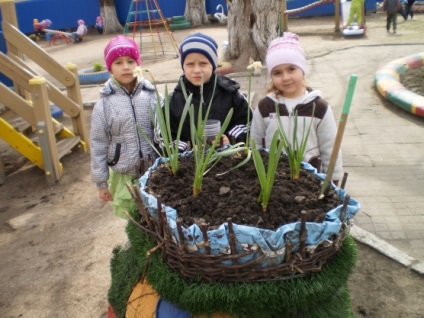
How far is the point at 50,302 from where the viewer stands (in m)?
2.81

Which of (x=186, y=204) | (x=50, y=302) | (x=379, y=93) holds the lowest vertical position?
(x=50, y=302)

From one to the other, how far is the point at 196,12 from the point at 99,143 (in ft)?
57.4

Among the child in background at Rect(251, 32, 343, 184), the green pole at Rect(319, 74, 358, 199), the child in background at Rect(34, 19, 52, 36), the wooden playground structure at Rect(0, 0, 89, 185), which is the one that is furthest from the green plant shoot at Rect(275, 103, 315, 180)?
the child in background at Rect(34, 19, 52, 36)

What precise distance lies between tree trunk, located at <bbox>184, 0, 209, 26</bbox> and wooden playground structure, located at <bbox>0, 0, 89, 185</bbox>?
14.0 metres

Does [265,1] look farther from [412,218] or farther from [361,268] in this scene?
[361,268]

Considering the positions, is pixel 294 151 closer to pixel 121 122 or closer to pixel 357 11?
pixel 121 122

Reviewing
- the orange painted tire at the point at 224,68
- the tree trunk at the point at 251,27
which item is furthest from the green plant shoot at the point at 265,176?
the tree trunk at the point at 251,27

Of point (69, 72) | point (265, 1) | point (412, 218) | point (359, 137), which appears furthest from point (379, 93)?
point (69, 72)

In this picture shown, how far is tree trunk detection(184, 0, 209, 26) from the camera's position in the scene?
62.2 ft

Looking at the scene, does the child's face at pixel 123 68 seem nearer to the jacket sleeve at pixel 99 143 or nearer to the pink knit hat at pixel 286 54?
the jacket sleeve at pixel 99 143

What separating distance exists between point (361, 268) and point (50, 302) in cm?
193

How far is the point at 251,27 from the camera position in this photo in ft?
29.6

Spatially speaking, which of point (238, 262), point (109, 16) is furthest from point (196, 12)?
point (238, 262)

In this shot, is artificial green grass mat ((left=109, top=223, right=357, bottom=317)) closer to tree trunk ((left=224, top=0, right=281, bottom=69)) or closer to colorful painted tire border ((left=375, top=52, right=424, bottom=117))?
colorful painted tire border ((left=375, top=52, right=424, bottom=117))
